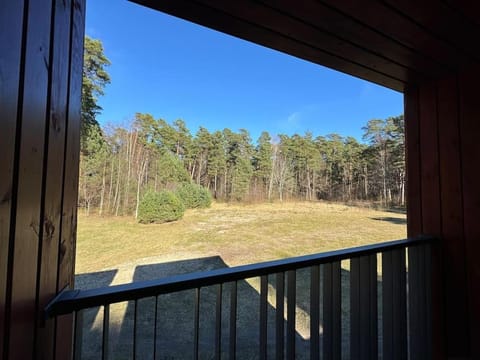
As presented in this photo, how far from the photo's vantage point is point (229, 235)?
7008 mm

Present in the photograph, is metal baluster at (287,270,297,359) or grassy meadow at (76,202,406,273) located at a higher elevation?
metal baluster at (287,270,297,359)

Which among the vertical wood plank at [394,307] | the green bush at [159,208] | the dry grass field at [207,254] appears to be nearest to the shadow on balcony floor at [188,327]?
the dry grass field at [207,254]

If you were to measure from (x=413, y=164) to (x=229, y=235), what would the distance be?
18.3ft

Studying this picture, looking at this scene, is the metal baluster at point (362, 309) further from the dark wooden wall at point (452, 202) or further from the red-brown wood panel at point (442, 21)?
the red-brown wood panel at point (442, 21)

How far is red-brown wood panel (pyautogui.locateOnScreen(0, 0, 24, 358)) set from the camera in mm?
435

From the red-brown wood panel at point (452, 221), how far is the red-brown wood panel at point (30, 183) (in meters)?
2.12

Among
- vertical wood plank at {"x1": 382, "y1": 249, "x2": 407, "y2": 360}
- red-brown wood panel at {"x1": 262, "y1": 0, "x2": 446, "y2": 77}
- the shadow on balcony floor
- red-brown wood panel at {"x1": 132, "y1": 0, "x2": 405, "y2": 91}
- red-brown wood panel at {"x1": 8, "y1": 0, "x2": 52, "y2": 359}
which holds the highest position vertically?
red-brown wood panel at {"x1": 262, "y1": 0, "x2": 446, "y2": 77}

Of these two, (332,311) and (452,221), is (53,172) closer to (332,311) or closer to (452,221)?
(332,311)

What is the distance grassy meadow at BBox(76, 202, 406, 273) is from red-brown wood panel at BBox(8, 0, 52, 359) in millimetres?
4900

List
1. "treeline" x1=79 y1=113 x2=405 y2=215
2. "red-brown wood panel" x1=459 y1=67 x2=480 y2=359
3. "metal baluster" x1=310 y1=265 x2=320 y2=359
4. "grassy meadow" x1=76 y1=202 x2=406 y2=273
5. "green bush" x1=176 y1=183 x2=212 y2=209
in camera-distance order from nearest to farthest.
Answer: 1. "metal baluster" x1=310 y1=265 x2=320 y2=359
2. "red-brown wood panel" x1=459 y1=67 x2=480 y2=359
3. "grassy meadow" x1=76 y1=202 x2=406 y2=273
4. "treeline" x1=79 y1=113 x2=405 y2=215
5. "green bush" x1=176 y1=183 x2=212 y2=209

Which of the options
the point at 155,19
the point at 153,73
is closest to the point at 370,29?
the point at 155,19

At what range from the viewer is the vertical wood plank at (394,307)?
55.9 inches

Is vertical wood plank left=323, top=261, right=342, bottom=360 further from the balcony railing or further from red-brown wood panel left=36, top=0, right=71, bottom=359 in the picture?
red-brown wood panel left=36, top=0, right=71, bottom=359

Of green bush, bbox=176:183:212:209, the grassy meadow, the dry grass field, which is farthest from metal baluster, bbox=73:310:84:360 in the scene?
green bush, bbox=176:183:212:209
